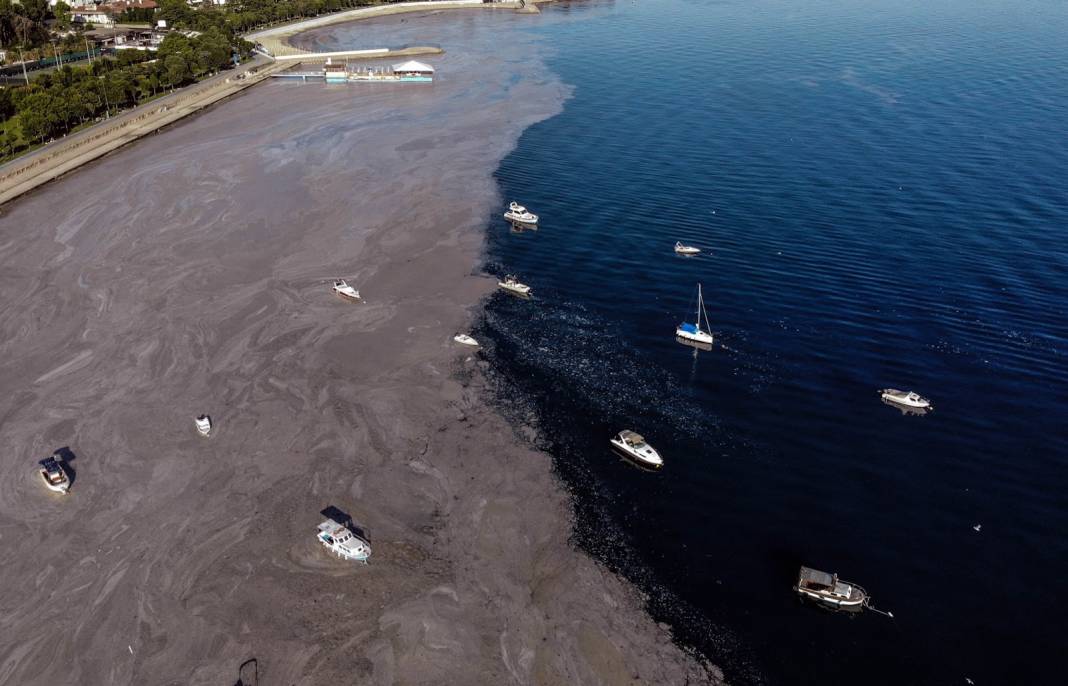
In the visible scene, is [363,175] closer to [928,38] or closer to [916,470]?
[916,470]

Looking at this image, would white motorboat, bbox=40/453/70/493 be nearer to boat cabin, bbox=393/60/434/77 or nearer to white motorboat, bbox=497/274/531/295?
white motorboat, bbox=497/274/531/295

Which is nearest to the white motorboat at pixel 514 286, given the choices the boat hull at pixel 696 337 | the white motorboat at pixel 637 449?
the boat hull at pixel 696 337

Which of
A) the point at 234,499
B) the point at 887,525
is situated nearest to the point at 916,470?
the point at 887,525

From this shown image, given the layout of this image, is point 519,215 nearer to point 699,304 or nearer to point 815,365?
point 699,304

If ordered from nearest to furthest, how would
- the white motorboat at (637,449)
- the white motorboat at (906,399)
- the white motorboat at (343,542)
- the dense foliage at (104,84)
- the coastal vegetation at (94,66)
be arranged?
1. the white motorboat at (343,542)
2. the white motorboat at (637,449)
3. the white motorboat at (906,399)
4. the dense foliage at (104,84)
5. the coastal vegetation at (94,66)

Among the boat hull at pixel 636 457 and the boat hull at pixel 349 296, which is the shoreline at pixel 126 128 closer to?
the boat hull at pixel 349 296

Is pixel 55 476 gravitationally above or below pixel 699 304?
below

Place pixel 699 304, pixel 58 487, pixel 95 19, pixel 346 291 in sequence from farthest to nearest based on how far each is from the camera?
pixel 95 19 → pixel 346 291 → pixel 699 304 → pixel 58 487

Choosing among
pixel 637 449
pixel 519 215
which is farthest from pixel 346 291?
pixel 637 449
